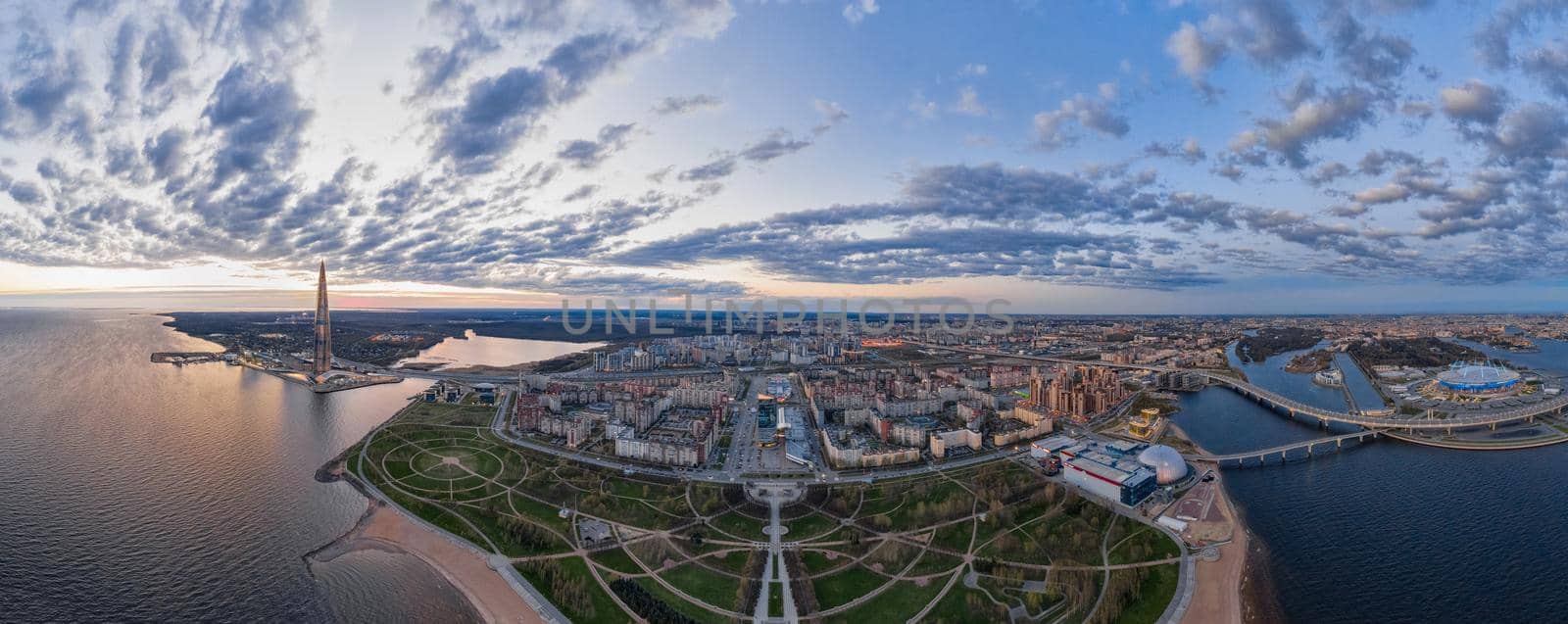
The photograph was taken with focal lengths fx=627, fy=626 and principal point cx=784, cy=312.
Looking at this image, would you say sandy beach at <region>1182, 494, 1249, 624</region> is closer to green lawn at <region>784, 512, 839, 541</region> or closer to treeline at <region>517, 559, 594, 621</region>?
green lawn at <region>784, 512, 839, 541</region>

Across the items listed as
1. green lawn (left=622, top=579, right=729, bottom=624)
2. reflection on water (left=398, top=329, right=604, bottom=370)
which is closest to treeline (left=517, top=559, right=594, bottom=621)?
green lawn (left=622, top=579, right=729, bottom=624)

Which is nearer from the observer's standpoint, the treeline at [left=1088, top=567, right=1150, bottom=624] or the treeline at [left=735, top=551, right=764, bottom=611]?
the treeline at [left=1088, top=567, right=1150, bottom=624]

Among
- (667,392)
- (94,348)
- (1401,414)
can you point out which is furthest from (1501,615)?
(94,348)

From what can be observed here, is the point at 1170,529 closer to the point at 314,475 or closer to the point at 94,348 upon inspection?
the point at 314,475

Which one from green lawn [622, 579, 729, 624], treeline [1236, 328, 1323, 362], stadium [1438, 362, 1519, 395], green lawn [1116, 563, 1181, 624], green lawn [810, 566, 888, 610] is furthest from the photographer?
treeline [1236, 328, 1323, 362]

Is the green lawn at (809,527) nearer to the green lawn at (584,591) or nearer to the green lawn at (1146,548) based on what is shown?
the green lawn at (584,591)
